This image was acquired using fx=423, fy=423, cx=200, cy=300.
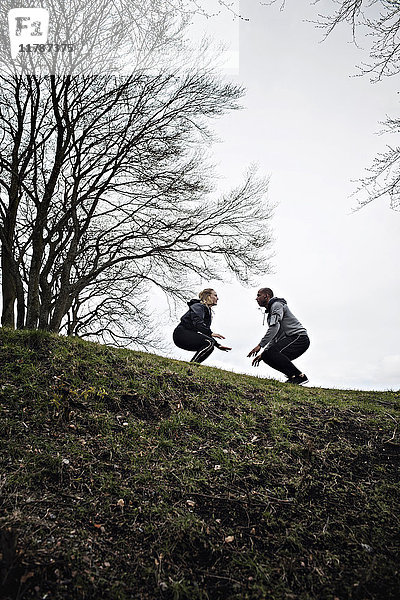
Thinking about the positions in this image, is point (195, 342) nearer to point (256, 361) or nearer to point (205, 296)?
point (205, 296)

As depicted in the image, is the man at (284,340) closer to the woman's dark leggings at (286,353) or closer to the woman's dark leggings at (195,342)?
the woman's dark leggings at (286,353)

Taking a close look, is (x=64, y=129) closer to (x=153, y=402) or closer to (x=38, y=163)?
(x=38, y=163)

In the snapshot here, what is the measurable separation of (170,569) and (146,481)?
3.03ft

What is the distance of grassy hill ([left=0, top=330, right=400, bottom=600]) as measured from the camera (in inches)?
107

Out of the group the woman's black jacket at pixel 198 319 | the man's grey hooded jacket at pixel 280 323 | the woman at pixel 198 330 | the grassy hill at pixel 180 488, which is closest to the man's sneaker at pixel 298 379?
the man's grey hooded jacket at pixel 280 323

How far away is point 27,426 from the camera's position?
4.18 m

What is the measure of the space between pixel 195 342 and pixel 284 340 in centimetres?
173

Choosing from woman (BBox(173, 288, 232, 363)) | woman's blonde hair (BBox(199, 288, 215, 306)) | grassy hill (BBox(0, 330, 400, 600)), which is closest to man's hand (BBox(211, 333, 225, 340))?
woman (BBox(173, 288, 232, 363))

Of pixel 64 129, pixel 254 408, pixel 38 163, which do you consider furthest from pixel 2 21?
pixel 254 408

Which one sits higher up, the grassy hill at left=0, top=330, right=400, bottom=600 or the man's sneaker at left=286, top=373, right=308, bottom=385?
the man's sneaker at left=286, top=373, right=308, bottom=385

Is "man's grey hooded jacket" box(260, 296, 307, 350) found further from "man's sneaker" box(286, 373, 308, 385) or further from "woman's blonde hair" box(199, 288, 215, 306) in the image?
"woman's blonde hair" box(199, 288, 215, 306)

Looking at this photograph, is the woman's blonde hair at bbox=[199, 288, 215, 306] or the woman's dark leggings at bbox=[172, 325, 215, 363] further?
the woman's blonde hair at bbox=[199, 288, 215, 306]

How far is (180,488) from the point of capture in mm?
3623

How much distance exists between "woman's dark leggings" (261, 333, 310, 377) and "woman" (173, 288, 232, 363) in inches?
40.9
